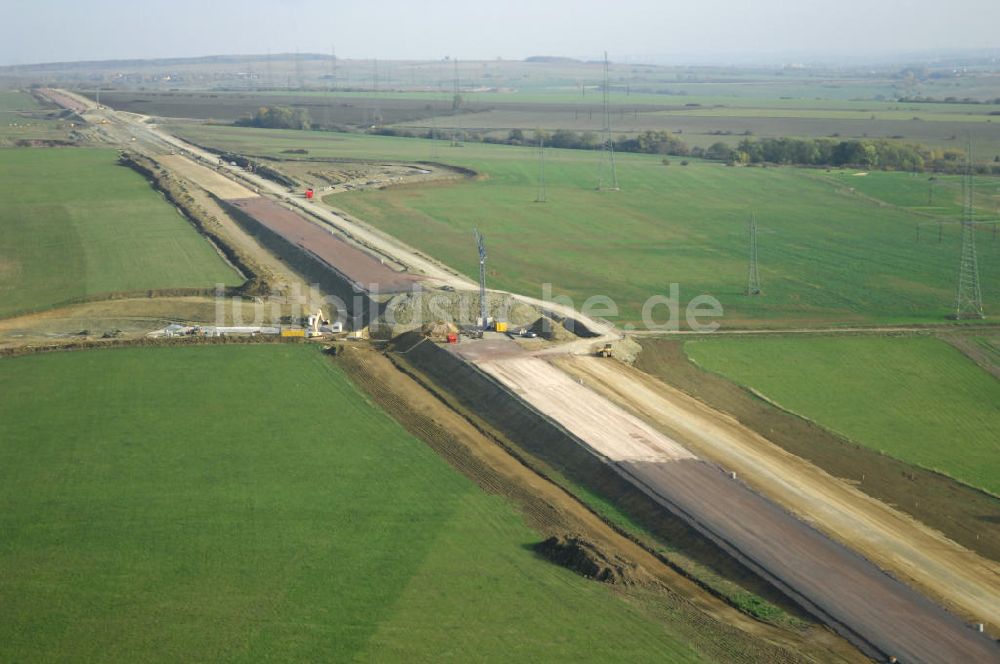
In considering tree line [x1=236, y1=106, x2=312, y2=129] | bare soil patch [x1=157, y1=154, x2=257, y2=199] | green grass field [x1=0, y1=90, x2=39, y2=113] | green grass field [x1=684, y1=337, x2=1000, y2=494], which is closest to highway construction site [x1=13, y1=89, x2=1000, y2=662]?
green grass field [x1=684, y1=337, x2=1000, y2=494]

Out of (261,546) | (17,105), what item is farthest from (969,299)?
(17,105)

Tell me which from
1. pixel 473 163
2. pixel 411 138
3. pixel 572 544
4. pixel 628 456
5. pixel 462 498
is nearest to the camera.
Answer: pixel 572 544

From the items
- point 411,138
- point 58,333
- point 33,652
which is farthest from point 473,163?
point 33,652

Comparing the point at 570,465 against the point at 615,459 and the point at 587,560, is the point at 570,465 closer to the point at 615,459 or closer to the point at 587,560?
the point at 615,459

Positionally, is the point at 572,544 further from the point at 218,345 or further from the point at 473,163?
the point at 473,163

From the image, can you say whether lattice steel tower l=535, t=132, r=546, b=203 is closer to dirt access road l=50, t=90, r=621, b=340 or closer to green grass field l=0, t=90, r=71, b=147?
dirt access road l=50, t=90, r=621, b=340

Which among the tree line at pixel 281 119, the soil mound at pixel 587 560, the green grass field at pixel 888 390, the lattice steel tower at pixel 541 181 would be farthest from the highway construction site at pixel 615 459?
the tree line at pixel 281 119

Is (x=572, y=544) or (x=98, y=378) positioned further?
(x=98, y=378)
